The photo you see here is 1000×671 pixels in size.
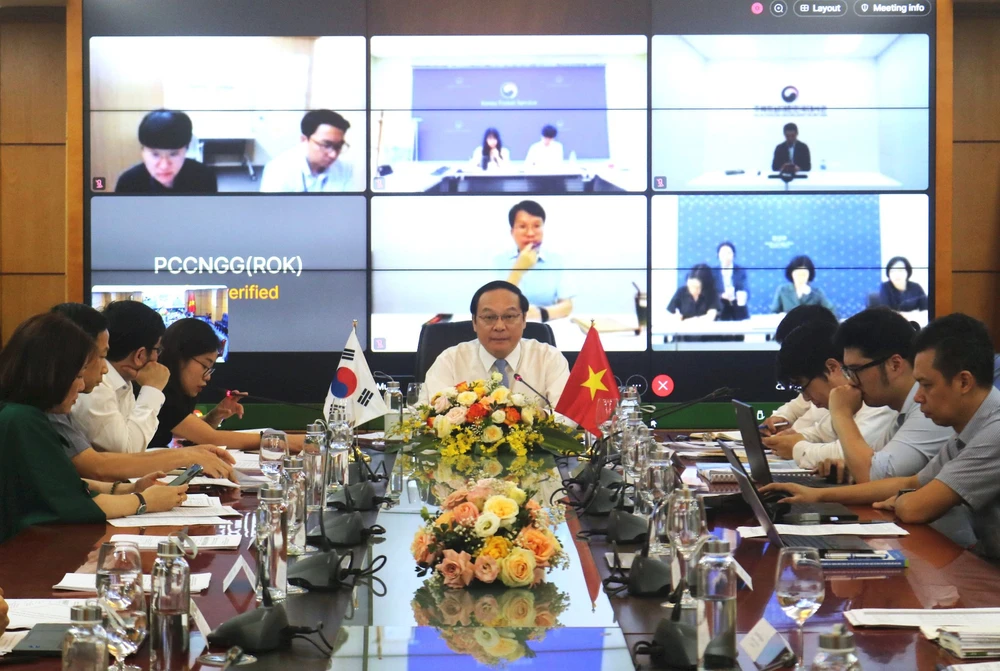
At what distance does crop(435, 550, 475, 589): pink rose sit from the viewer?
6.41ft

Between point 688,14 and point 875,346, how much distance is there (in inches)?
112

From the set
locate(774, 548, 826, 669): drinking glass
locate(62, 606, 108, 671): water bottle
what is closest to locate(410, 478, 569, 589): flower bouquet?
locate(774, 548, 826, 669): drinking glass

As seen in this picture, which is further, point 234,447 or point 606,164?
point 606,164

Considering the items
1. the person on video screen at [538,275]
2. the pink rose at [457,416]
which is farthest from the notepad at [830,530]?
the person on video screen at [538,275]

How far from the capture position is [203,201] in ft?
19.2

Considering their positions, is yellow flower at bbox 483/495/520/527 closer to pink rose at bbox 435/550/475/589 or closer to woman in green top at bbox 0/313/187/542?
pink rose at bbox 435/550/475/589

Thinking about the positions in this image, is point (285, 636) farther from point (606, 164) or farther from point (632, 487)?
point (606, 164)

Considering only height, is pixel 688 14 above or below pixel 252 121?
above

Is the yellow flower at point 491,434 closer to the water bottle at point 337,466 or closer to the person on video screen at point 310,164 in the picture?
the water bottle at point 337,466

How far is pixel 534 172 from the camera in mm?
5832

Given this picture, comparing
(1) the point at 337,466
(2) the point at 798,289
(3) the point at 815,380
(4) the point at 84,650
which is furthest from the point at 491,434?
(2) the point at 798,289

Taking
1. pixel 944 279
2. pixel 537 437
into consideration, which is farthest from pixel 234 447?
pixel 944 279

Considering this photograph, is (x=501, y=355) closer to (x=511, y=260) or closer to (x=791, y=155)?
(x=511, y=260)

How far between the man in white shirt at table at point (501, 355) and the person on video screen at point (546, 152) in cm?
105
